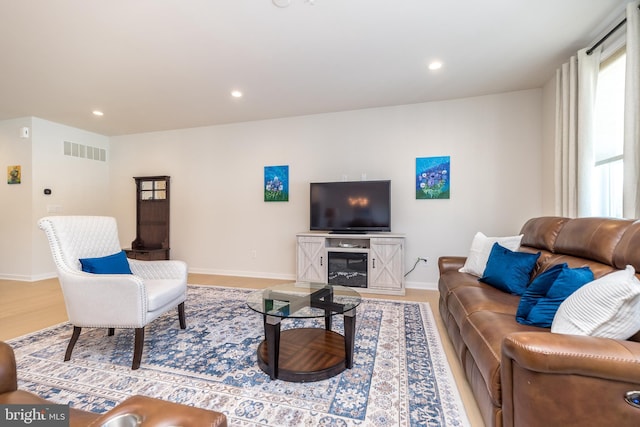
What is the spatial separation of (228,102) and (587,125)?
13.2 feet

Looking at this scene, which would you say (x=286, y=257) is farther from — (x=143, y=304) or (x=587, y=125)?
(x=587, y=125)

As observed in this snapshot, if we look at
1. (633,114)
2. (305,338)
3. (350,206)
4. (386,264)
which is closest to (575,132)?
(633,114)

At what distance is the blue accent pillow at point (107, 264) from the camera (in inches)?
87.8

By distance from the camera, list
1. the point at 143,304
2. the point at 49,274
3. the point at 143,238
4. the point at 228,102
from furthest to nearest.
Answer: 1. the point at 143,238
2. the point at 49,274
3. the point at 228,102
4. the point at 143,304

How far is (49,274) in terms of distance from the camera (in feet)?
15.7

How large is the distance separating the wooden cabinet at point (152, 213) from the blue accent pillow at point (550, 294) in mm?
5285

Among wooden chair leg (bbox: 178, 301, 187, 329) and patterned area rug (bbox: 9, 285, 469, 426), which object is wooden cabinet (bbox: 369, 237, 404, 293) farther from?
wooden chair leg (bbox: 178, 301, 187, 329)

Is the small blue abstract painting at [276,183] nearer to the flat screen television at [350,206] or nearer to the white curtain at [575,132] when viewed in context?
the flat screen television at [350,206]

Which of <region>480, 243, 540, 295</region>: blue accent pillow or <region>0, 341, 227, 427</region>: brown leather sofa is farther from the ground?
<region>480, 243, 540, 295</region>: blue accent pillow

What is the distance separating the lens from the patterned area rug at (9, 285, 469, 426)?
1.53 meters

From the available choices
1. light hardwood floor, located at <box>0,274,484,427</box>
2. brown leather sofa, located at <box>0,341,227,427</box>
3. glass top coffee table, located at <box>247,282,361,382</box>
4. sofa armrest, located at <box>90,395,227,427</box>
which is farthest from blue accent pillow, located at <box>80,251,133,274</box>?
sofa armrest, located at <box>90,395,227,427</box>

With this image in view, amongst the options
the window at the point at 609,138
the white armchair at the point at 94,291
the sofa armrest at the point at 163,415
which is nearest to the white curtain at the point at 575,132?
the window at the point at 609,138

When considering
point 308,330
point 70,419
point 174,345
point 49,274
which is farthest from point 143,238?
point 70,419

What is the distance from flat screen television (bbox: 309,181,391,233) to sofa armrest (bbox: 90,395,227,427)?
344cm
